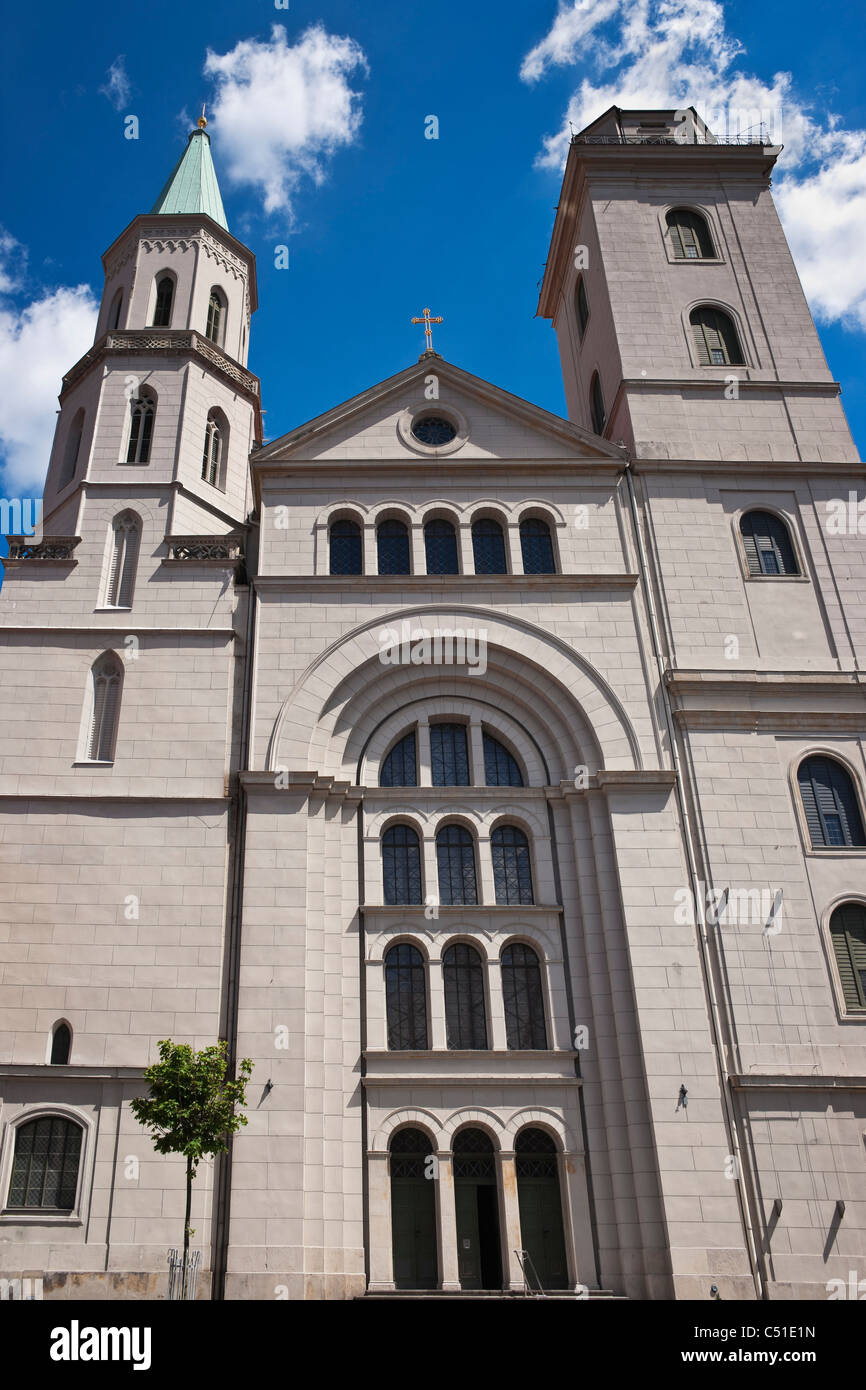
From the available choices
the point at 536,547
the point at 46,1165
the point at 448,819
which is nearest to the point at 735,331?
the point at 536,547

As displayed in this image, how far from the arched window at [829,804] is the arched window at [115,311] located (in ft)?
79.2

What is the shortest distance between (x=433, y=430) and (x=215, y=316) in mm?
8823

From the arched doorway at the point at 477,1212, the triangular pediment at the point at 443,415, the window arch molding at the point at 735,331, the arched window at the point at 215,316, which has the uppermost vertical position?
the arched window at the point at 215,316

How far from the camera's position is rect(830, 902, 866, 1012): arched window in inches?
919

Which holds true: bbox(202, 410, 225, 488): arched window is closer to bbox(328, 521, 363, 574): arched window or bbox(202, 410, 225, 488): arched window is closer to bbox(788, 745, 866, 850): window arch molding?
bbox(328, 521, 363, 574): arched window

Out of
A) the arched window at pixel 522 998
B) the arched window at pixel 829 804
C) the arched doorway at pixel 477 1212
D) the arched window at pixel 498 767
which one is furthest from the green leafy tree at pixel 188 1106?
the arched window at pixel 829 804

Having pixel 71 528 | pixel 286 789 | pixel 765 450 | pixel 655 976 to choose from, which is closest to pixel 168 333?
pixel 71 528

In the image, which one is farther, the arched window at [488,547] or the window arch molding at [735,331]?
the window arch molding at [735,331]

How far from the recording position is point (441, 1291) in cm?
2086

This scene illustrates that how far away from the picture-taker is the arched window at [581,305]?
37750mm

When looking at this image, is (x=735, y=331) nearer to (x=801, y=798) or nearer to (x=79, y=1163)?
(x=801, y=798)

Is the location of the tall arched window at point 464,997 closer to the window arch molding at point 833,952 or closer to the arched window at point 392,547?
the window arch molding at point 833,952

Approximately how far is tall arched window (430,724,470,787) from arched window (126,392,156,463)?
11.6 metres
